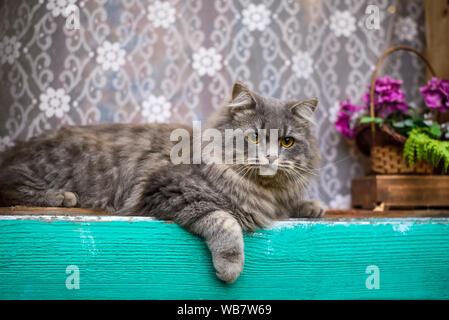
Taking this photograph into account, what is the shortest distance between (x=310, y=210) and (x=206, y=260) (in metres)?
0.48

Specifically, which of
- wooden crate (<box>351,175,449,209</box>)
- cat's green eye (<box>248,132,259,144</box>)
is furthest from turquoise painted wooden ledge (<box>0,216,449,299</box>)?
wooden crate (<box>351,175,449,209</box>)

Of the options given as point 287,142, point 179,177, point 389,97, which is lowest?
point 179,177

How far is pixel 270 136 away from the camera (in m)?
1.22

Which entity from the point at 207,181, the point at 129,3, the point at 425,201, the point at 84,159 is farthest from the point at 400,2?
the point at 84,159

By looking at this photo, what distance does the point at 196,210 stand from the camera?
42.6 inches

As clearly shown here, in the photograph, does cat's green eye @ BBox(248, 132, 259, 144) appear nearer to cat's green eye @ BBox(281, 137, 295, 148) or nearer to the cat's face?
the cat's face

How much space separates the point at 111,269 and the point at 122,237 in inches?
4.1

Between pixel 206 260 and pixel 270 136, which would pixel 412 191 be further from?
pixel 206 260

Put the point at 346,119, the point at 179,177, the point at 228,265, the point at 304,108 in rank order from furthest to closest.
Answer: the point at 346,119
the point at 304,108
the point at 179,177
the point at 228,265

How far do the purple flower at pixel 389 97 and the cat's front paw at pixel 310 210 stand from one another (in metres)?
0.97

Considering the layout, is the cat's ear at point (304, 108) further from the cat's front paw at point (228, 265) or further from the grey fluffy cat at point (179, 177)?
the cat's front paw at point (228, 265)

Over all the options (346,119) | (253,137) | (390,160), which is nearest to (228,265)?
(253,137)

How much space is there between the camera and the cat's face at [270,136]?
46.7 inches

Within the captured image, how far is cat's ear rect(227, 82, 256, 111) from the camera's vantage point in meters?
1.25
